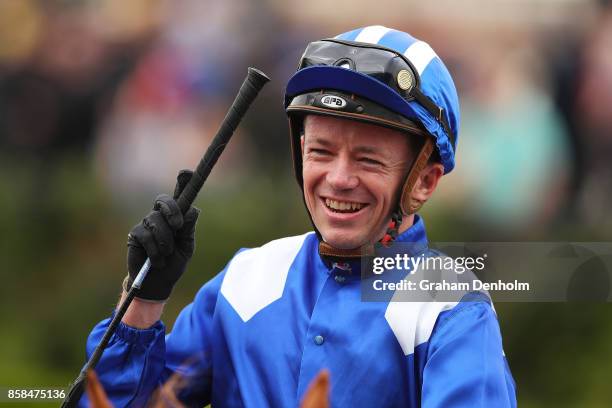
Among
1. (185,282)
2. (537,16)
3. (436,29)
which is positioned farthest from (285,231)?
(537,16)

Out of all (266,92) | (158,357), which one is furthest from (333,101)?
(266,92)

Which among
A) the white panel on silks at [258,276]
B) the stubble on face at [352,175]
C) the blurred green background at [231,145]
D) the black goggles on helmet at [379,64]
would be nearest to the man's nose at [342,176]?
the stubble on face at [352,175]

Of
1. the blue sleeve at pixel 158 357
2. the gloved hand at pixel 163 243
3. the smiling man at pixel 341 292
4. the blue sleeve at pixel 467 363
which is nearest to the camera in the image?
the blue sleeve at pixel 467 363

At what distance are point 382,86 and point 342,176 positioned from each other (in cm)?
28

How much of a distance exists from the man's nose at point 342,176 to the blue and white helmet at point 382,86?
149 millimetres

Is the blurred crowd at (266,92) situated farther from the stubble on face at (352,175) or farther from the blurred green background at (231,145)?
the stubble on face at (352,175)

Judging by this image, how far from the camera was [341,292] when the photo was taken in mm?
3348

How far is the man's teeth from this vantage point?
3281 mm

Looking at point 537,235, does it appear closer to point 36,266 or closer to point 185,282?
point 185,282

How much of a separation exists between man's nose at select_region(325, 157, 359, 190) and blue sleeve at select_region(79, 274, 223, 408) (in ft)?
1.96

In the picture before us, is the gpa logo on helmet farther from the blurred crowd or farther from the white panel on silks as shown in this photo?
the blurred crowd

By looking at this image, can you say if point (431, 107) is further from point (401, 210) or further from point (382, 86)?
point (401, 210)

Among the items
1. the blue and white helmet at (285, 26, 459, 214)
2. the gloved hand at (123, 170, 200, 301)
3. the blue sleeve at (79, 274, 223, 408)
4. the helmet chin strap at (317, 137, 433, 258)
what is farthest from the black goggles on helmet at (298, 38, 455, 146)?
the blue sleeve at (79, 274, 223, 408)

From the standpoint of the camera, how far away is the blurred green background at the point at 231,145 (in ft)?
22.1
